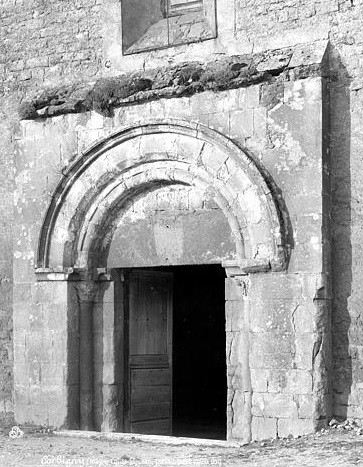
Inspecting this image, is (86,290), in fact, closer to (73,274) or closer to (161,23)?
(73,274)

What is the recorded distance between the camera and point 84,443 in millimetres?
8867

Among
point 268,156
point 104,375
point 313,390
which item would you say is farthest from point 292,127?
point 104,375

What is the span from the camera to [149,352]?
10.2 metres

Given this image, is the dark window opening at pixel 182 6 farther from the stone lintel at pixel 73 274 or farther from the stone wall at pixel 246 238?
the stone lintel at pixel 73 274

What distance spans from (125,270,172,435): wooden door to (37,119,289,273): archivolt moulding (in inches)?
28.5

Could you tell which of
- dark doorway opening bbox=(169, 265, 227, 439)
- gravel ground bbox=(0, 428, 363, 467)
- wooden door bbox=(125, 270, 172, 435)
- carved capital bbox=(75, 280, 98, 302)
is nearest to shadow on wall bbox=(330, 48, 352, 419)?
gravel ground bbox=(0, 428, 363, 467)

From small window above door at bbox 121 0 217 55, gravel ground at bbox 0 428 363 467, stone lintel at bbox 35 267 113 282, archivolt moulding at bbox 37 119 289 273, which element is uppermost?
small window above door at bbox 121 0 217 55

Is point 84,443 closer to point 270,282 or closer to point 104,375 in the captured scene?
point 104,375

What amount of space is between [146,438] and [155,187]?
2549 millimetres

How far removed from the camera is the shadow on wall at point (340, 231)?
8406 millimetres

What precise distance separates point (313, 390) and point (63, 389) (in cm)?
273

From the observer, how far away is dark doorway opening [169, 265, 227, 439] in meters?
13.6

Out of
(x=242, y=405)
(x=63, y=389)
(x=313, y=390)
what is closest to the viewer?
(x=313, y=390)

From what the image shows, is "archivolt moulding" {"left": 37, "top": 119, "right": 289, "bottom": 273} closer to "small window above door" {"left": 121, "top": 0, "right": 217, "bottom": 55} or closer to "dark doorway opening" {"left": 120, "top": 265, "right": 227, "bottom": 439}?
"dark doorway opening" {"left": 120, "top": 265, "right": 227, "bottom": 439}
